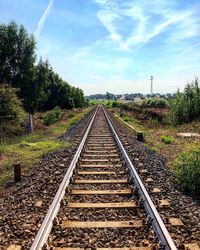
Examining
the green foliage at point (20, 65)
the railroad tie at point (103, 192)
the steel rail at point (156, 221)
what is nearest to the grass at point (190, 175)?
the steel rail at point (156, 221)

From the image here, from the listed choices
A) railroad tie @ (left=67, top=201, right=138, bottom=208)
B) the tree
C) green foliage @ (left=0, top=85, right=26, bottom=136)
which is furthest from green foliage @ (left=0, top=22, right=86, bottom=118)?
railroad tie @ (left=67, top=201, right=138, bottom=208)

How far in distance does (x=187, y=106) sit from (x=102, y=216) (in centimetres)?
1853

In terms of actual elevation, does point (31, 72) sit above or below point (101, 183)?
above

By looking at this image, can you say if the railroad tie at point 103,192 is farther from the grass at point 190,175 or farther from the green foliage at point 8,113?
the green foliage at point 8,113

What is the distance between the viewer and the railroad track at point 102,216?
174 inches

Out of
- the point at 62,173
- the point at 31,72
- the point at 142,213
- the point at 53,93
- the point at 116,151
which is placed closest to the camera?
the point at 142,213

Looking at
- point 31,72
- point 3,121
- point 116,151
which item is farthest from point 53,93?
point 116,151

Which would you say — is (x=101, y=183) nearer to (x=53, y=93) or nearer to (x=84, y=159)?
(x=84, y=159)

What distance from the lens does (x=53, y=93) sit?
51.0 m

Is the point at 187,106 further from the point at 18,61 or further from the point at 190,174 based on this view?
the point at 190,174

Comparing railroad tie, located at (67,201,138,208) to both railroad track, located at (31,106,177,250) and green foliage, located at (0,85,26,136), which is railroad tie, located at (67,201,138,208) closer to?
railroad track, located at (31,106,177,250)

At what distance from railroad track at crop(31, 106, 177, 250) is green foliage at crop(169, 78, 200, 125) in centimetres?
1528

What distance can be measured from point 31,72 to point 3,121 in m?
7.59

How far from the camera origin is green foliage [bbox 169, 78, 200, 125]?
22.7 meters
